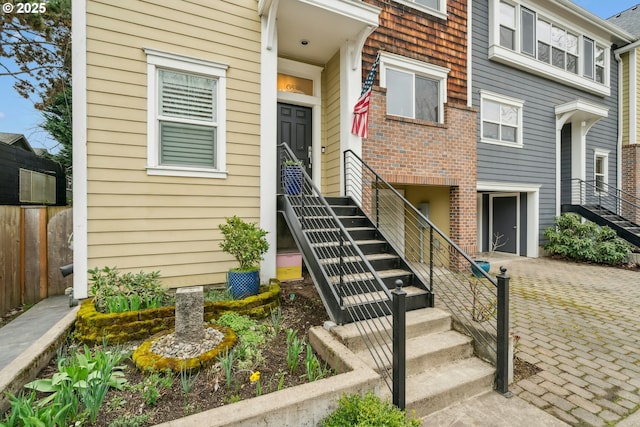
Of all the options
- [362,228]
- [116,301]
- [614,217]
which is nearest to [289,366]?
[116,301]

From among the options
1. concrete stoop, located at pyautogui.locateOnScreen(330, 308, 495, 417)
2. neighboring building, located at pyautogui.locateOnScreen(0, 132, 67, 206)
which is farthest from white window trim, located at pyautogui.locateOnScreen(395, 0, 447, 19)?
neighboring building, located at pyautogui.locateOnScreen(0, 132, 67, 206)

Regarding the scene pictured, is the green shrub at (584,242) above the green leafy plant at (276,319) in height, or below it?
above

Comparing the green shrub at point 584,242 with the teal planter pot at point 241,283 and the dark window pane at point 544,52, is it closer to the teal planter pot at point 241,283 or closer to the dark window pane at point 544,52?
the dark window pane at point 544,52

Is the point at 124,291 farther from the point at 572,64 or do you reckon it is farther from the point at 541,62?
the point at 572,64

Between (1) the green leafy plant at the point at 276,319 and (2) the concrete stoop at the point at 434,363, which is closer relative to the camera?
(2) the concrete stoop at the point at 434,363

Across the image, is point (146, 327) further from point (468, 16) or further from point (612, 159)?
point (612, 159)

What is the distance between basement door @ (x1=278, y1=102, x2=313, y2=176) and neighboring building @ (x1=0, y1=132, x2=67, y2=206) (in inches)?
286

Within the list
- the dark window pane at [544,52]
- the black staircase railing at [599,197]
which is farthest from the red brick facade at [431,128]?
the black staircase railing at [599,197]

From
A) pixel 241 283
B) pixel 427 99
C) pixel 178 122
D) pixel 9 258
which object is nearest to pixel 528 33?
pixel 427 99

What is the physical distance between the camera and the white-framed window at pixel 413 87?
6605mm

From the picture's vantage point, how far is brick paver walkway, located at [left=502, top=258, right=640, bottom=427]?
2.63 meters

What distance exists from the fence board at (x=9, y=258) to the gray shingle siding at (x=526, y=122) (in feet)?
32.7

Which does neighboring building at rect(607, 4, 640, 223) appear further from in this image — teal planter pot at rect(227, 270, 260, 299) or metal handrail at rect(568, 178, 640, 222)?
teal planter pot at rect(227, 270, 260, 299)

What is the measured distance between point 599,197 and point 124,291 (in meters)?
13.2
